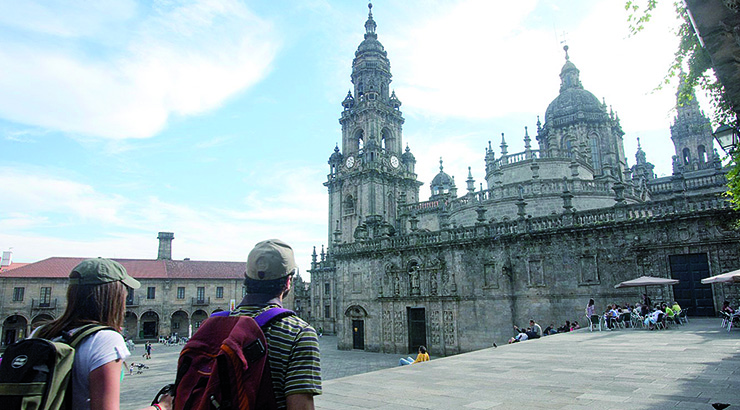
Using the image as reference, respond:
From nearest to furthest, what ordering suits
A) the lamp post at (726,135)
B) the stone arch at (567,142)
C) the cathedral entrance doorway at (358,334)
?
1. the lamp post at (726,135)
2. the cathedral entrance doorway at (358,334)
3. the stone arch at (567,142)

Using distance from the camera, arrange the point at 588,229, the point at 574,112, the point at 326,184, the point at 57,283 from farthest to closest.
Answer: the point at 326,184
the point at 57,283
the point at 574,112
the point at 588,229

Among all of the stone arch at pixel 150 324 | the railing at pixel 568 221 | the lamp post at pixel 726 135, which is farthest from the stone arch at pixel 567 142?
the stone arch at pixel 150 324

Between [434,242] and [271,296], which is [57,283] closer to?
[434,242]

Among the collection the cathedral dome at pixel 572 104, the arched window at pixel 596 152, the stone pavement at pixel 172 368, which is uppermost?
the cathedral dome at pixel 572 104

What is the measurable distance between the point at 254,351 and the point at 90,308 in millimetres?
1382

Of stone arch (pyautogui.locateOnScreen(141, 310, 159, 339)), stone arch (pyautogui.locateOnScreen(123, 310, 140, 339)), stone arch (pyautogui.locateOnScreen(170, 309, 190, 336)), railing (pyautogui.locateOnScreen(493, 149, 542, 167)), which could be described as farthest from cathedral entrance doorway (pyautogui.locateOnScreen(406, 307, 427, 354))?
stone arch (pyautogui.locateOnScreen(123, 310, 140, 339))

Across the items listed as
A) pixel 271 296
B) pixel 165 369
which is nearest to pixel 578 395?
pixel 271 296

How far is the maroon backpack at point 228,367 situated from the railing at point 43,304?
59.9 metres

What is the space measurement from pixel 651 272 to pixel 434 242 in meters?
13.1

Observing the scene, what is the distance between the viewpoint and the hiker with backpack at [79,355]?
2.39 meters

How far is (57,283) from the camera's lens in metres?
51.6

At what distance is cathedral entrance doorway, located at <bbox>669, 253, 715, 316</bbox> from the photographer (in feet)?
70.1

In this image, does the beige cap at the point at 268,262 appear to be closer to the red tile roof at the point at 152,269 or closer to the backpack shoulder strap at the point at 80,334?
the backpack shoulder strap at the point at 80,334

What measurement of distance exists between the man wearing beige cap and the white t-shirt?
0.77 meters
